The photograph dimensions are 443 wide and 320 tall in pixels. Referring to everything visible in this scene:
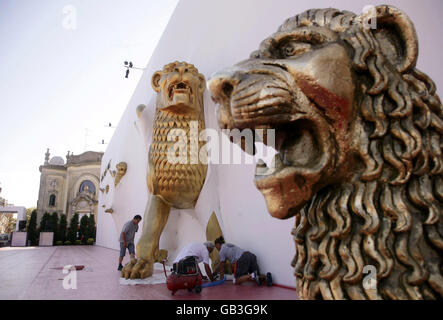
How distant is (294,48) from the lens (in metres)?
0.74

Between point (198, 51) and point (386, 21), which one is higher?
point (198, 51)

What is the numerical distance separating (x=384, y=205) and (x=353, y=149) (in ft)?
0.43

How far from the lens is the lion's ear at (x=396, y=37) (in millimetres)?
681

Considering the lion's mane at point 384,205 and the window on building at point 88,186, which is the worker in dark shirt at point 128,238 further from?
the window on building at point 88,186

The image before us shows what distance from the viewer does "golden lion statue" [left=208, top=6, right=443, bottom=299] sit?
61 cm

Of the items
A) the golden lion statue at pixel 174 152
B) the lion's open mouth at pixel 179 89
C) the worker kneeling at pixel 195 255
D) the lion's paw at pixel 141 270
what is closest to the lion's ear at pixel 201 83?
the golden lion statue at pixel 174 152

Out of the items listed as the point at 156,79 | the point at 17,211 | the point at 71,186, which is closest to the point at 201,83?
the point at 156,79

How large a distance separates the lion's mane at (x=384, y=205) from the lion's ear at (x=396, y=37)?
26 mm

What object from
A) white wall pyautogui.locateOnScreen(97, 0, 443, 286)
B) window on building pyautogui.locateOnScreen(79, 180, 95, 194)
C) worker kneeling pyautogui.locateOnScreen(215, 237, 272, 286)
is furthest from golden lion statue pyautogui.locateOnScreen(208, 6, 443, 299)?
window on building pyautogui.locateOnScreen(79, 180, 95, 194)

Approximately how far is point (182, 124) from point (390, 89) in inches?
108

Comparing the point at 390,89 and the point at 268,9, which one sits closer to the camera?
the point at 390,89
